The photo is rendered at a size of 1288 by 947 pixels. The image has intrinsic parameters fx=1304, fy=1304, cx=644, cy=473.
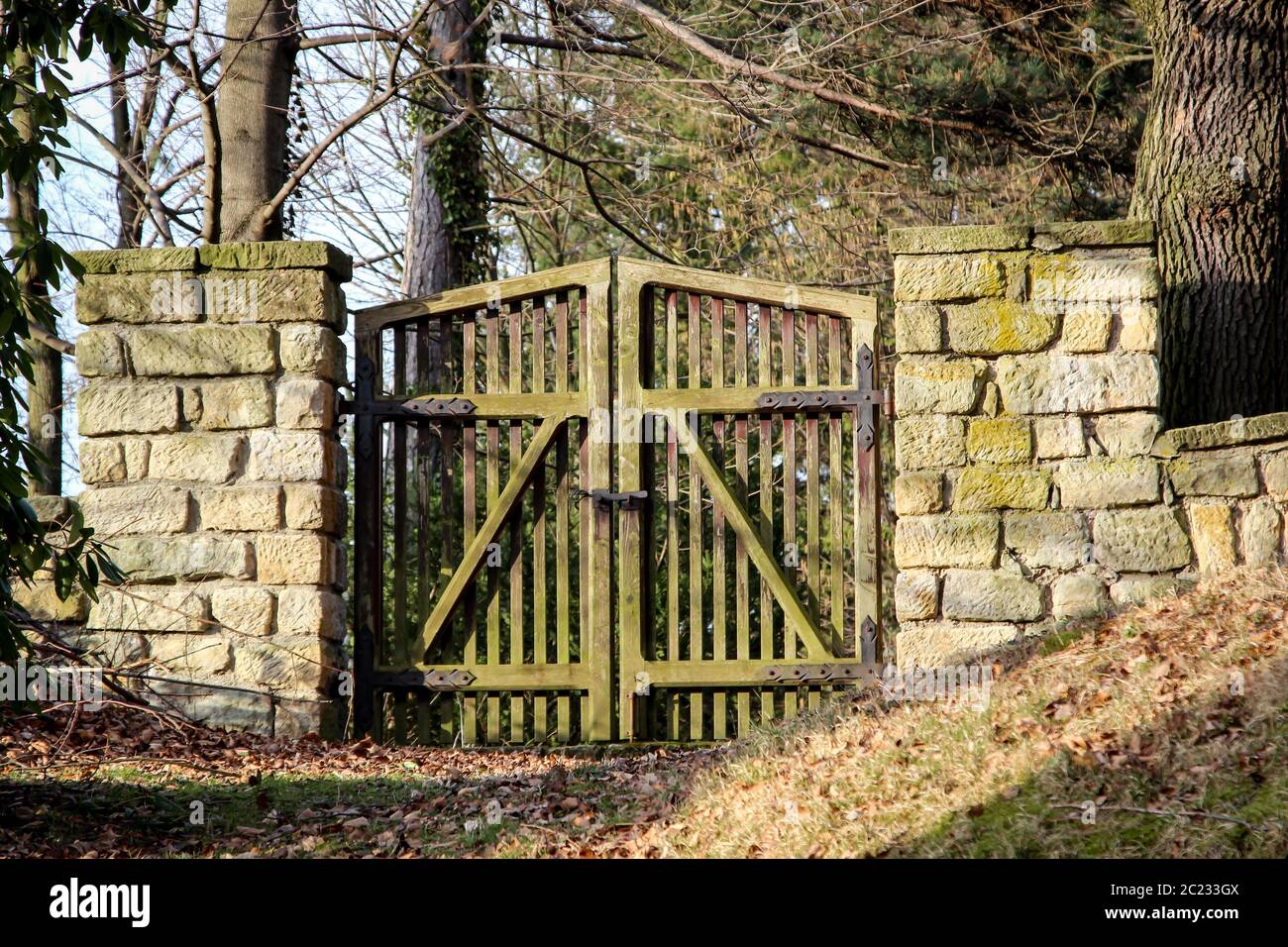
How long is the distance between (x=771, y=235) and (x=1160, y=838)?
9.15 m

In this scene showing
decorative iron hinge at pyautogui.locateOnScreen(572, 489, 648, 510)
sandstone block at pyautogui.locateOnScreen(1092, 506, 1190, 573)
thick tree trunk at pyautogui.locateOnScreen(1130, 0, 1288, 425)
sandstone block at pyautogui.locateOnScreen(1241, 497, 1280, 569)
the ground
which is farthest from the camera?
decorative iron hinge at pyautogui.locateOnScreen(572, 489, 648, 510)


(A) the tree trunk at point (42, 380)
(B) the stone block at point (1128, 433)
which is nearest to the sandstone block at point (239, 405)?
(B) the stone block at point (1128, 433)

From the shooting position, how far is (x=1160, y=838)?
11.3 ft

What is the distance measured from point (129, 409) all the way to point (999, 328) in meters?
3.91

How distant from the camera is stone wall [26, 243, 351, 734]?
18.9 feet

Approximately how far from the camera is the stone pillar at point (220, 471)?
18.9 feet

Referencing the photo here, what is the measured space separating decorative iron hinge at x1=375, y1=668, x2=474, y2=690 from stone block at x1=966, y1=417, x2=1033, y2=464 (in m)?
2.50

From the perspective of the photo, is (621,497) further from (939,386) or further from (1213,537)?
(1213,537)

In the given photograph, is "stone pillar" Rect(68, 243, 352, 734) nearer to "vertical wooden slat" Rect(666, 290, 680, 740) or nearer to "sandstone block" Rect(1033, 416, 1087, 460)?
"vertical wooden slat" Rect(666, 290, 680, 740)

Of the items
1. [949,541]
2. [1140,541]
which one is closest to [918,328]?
[949,541]

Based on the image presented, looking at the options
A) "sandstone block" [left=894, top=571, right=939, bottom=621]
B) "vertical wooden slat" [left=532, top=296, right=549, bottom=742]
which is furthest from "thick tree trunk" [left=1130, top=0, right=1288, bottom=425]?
"vertical wooden slat" [left=532, top=296, right=549, bottom=742]

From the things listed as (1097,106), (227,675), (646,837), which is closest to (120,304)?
(227,675)

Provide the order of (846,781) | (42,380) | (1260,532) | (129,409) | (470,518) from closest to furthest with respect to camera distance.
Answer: (846,781) < (1260,532) < (129,409) < (470,518) < (42,380)

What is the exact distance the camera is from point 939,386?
571 centimetres
